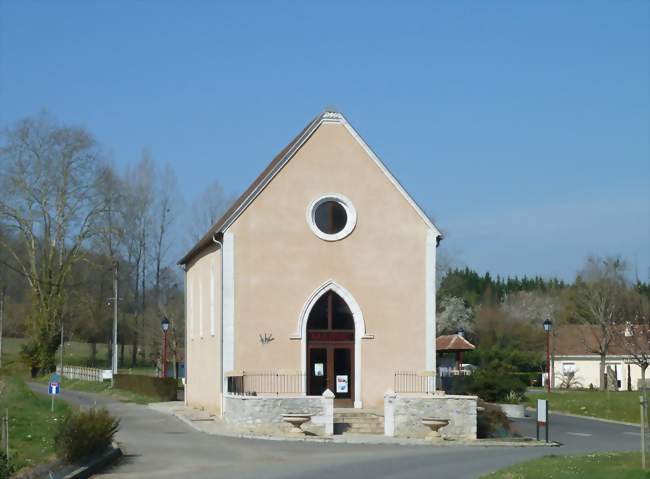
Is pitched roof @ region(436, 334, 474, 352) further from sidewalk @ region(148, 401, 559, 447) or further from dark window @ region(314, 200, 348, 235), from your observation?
sidewalk @ region(148, 401, 559, 447)

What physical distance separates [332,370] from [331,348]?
2.47 feet

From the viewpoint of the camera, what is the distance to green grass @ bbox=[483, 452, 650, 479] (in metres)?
18.8

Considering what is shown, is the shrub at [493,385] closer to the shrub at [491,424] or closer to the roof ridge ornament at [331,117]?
the shrub at [491,424]

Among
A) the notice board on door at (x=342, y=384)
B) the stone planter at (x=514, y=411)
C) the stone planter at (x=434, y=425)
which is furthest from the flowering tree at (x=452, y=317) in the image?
the stone planter at (x=434, y=425)

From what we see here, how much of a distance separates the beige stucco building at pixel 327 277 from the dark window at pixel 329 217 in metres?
0.03

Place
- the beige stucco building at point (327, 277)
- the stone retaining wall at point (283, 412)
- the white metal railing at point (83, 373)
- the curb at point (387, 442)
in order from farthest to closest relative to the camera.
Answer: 1. the white metal railing at point (83, 373)
2. the beige stucco building at point (327, 277)
3. the stone retaining wall at point (283, 412)
4. the curb at point (387, 442)

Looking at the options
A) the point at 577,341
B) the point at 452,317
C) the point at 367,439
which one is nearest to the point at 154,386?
the point at 367,439

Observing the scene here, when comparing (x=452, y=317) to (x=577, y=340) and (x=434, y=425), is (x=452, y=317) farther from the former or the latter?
(x=434, y=425)

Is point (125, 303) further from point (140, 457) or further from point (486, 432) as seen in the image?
point (140, 457)

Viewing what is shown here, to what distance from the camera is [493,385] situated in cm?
4412

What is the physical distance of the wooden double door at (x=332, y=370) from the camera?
35031 millimetres

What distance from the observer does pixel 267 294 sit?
34.9 metres

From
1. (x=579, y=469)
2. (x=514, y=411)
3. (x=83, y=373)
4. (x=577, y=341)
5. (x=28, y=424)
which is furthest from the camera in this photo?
(x=577, y=341)

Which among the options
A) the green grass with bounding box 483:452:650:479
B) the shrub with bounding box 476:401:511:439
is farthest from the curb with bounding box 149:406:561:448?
the green grass with bounding box 483:452:650:479
